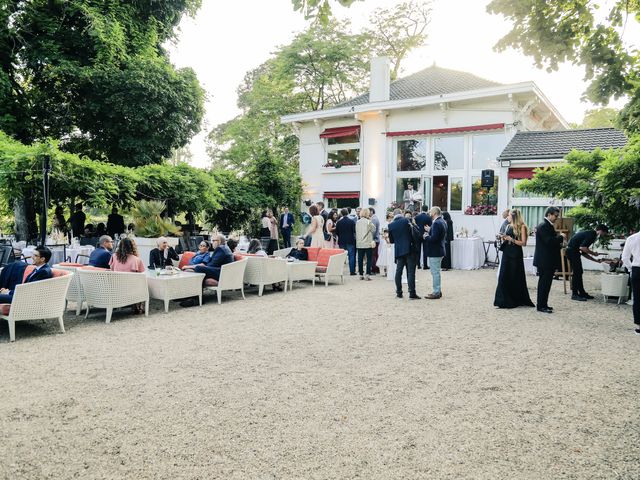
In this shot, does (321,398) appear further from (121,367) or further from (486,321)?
(486,321)

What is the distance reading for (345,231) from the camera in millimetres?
12281

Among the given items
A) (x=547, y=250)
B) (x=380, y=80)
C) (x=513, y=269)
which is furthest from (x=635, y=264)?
(x=380, y=80)

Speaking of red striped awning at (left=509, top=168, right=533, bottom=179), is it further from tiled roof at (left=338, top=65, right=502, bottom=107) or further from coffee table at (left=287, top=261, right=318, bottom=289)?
coffee table at (left=287, top=261, right=318, bottom=289)

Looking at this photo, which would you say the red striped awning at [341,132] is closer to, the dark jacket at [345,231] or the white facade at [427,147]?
the white facade at [427,147]

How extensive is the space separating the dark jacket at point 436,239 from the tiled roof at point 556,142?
7888 millimetres

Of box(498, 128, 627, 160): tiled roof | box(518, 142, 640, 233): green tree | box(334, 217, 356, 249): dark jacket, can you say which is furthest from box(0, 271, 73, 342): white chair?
box(498, 128, 627, 160): tiled roof

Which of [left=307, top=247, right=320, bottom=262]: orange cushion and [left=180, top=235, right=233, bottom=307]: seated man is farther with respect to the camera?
[left=307, top=247, right=320, bottom=262]: orange cushion

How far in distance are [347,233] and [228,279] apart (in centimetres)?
431

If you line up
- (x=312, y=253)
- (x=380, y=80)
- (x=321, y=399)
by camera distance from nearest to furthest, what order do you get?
(x=321, y=399)
(x=312, y=253)
(x=380, y=80)

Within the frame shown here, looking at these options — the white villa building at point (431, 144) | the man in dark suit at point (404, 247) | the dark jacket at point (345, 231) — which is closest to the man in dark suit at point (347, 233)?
the dark jacket at point (345, 231)

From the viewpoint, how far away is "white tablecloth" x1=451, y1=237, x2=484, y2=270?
1453 centimetres

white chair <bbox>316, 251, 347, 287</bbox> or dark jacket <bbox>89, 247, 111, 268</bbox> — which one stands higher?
dark jacket <bbox>89, 247, 111, 268</bbox>

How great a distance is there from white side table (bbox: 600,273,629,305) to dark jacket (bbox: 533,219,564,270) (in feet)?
6.36

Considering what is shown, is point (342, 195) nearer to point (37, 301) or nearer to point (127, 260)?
point (127, 260)
